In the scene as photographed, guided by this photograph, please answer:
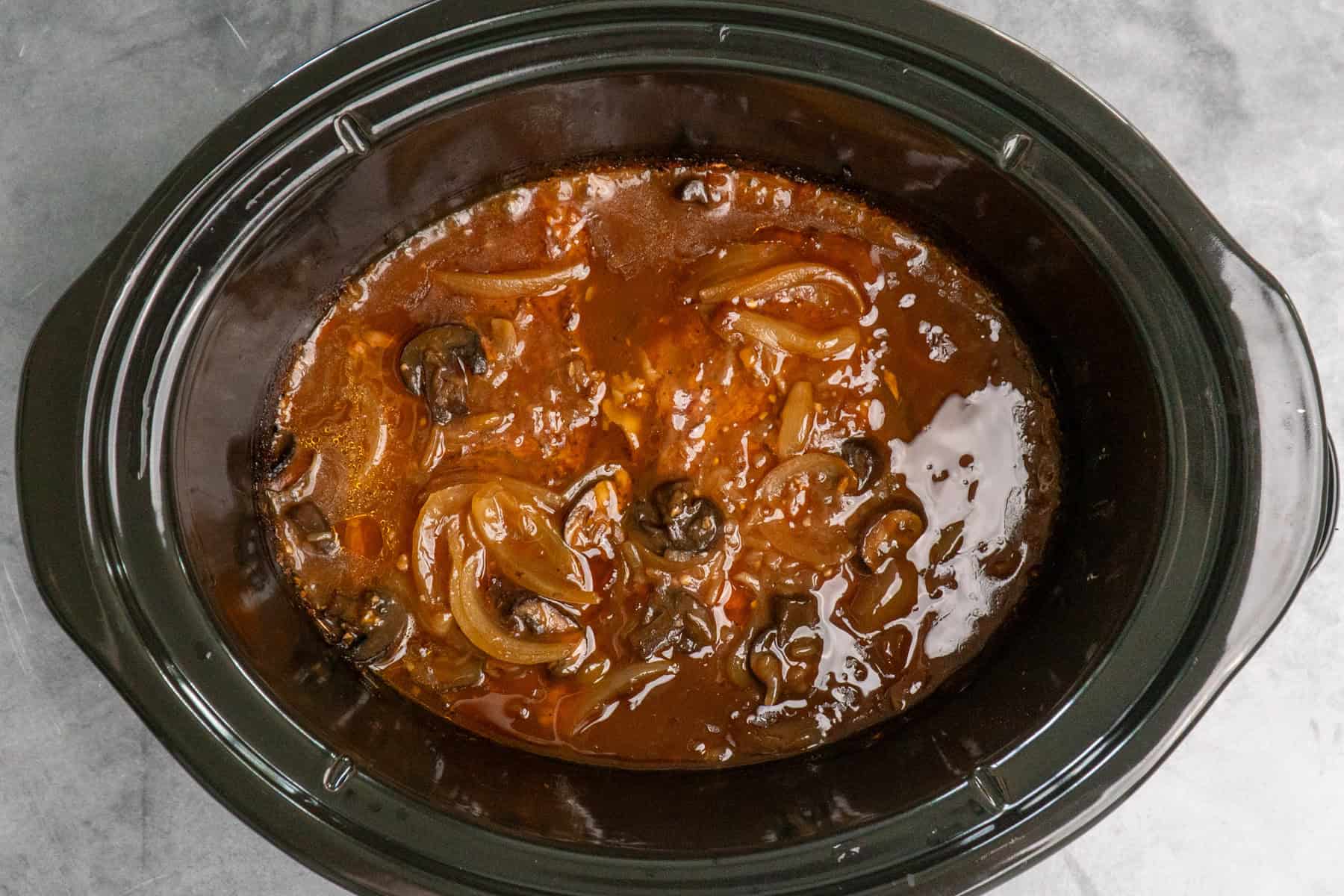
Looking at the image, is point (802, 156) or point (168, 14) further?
point (168, 14)

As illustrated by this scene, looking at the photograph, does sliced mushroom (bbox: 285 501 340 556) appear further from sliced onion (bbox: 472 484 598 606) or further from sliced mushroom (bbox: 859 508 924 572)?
sliced mushroom (bbox: 859 508 924 572)

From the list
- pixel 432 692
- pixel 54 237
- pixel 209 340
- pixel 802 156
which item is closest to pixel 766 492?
pixel 802 156

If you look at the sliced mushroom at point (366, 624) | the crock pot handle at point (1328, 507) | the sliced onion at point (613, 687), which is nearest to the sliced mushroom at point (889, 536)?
the sliced onion at point (613, 687)

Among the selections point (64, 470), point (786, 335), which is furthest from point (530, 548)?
point (64, 470)

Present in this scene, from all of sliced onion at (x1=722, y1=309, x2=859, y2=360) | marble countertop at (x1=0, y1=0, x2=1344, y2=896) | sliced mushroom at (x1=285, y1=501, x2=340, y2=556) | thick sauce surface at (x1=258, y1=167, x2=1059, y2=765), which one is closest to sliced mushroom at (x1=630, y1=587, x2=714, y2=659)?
thick sauce surface at (x1=258, y1=167, x2=1059, y2=765)

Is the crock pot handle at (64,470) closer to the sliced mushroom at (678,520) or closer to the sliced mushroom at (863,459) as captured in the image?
the sliced mushroom at (678,520)

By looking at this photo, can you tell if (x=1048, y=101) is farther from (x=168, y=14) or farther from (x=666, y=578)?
(x=168, y=14)
